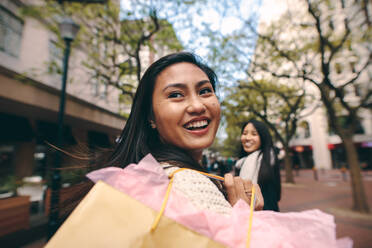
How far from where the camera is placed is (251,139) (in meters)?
3.26

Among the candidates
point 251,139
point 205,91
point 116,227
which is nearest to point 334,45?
point 251,139

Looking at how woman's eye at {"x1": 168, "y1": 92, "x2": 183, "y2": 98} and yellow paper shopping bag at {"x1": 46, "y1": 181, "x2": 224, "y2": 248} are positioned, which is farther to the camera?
woman's eye at {"x1": 168, "y1": 92, "x2": 183, "y2": 98}

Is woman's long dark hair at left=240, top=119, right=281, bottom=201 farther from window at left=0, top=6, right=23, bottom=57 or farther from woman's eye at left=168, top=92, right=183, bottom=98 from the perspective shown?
window at left=0, top=6, right=23, bottom=57

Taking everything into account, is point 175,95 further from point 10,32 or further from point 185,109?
point 10,32

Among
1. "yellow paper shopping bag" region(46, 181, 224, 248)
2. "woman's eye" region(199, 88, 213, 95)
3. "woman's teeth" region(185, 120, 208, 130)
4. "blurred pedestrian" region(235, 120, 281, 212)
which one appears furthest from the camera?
"blurred pedestrian" region(235, 120, 281, 212)

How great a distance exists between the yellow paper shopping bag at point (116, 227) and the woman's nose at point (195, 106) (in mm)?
675

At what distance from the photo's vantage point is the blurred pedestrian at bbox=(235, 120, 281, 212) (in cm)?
280

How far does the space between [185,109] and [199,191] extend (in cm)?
53

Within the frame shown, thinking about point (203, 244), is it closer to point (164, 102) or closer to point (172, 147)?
point (172, 147)

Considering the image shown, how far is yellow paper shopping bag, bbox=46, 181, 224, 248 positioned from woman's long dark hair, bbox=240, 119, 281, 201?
2.40m

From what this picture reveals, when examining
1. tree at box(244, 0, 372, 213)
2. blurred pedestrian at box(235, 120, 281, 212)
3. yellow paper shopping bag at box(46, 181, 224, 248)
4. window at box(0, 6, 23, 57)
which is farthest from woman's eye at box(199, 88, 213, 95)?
window at box(0, 6, 23, 57)

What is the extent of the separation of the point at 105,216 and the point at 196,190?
0.35 m

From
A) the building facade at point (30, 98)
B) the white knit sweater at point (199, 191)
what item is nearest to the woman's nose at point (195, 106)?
the white knit sweater at point (199, 191)

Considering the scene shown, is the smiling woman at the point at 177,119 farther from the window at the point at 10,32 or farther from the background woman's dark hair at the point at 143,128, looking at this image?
the window at the point at 10,32
